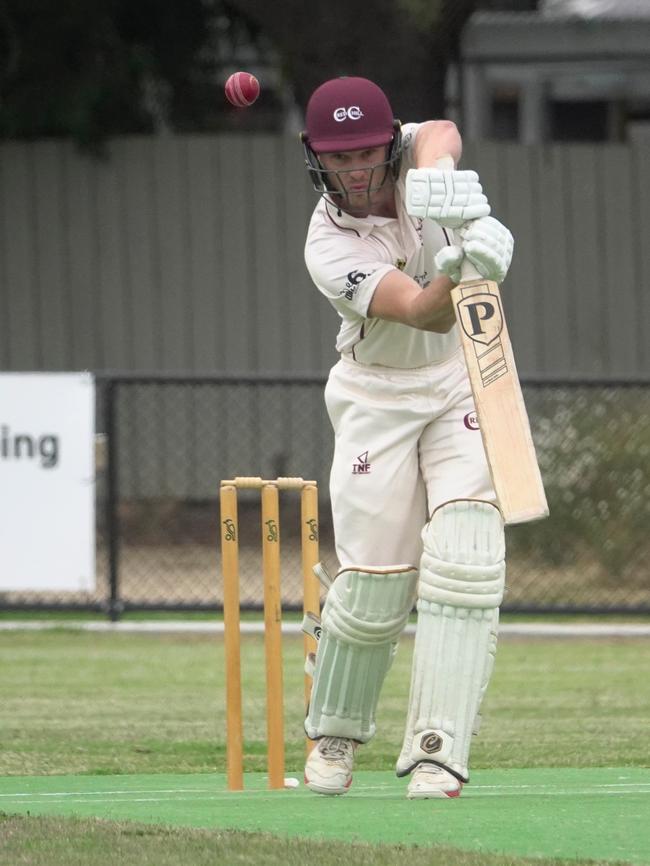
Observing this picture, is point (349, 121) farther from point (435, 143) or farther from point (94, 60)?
point (94, 60)

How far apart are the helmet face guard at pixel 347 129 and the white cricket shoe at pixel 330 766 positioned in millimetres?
1548

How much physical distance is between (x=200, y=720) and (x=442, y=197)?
12.1 feet

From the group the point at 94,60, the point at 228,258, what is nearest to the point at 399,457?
the point at 228,258

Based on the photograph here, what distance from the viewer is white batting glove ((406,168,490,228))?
4.70 meters

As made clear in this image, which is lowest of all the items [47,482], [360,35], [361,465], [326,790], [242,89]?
[326,790]

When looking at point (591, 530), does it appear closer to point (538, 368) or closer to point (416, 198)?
point (538, 368)

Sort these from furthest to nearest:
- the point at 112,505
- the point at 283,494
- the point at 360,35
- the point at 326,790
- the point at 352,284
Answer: the point at 283,494
the point at 360,35
the point at 112,505
the point at 326,790
the point at 352,284

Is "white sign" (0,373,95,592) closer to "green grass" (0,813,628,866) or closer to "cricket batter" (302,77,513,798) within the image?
"cricket batter" (302,77,513,798)

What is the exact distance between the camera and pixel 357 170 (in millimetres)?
5070

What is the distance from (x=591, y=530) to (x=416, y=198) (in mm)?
7064

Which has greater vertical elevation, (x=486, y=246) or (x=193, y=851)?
(x=486, y=246)

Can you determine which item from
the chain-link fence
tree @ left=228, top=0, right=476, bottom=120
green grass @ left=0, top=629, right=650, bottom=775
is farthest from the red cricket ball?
tree @ left=228, top=0, right=476, bottom=120

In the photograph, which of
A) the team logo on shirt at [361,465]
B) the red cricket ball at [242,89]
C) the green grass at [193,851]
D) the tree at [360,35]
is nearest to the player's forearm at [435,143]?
the red cricket ball at [242,89]

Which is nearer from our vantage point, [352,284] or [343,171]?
[352,284]
